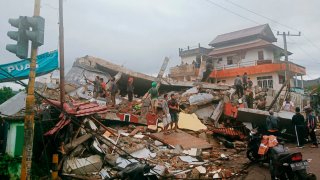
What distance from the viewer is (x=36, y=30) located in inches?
261

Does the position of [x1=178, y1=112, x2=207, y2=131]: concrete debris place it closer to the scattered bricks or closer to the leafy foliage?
the scattered bricks

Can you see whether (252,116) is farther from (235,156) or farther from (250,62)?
(250,62)

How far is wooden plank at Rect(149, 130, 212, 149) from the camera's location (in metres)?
11.5

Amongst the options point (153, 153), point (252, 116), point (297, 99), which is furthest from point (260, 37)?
point (153, 153)

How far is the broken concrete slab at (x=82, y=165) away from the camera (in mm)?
9305

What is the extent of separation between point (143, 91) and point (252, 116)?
11.6m

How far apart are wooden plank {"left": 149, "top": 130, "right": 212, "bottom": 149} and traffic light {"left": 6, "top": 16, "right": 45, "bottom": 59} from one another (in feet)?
21.5

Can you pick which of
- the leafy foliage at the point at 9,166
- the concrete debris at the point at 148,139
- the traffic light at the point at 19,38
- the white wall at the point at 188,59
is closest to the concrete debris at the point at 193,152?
the concrete debris at the point at 148,139

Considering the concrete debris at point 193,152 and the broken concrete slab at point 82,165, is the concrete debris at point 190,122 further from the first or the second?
the broken concrete slab at point 82,165

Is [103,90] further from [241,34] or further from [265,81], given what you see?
[241,34]

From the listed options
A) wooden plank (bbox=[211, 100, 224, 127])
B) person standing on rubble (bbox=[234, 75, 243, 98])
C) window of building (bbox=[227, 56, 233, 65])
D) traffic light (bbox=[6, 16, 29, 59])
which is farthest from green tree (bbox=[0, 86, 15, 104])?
window of building (bbox=[227, 56, 233, 65])

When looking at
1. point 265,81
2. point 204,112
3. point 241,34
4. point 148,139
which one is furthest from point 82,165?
point 241,34

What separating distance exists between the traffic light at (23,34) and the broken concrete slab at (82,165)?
4183mm

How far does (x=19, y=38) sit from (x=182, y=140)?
7.44m
